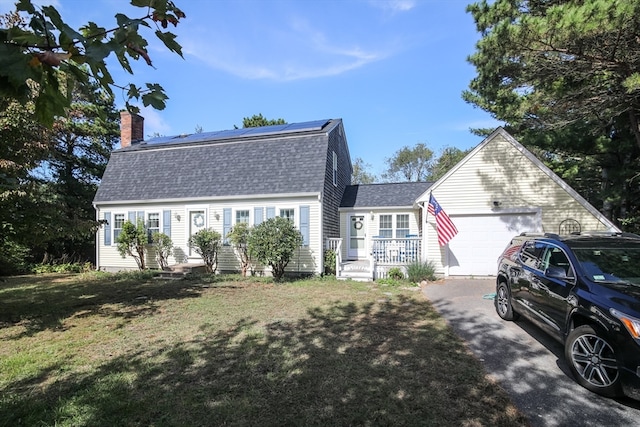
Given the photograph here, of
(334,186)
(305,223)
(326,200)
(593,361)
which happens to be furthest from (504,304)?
(334,186)

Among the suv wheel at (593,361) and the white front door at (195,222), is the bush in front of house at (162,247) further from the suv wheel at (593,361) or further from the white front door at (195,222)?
the suv wheel at (593,361)

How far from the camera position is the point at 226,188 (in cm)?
1399

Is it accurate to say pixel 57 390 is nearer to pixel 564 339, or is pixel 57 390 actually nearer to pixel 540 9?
pixel 564 339

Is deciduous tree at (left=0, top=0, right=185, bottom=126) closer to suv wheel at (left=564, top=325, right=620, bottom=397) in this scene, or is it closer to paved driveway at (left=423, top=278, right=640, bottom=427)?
paved driveway at (left=423, top=278, right=640, bottom=427)

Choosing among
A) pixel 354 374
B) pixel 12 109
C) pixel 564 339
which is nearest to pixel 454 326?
pixel 564 339

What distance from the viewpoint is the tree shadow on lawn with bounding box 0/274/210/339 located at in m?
7.23

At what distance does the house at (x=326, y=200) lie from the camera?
11.5 m

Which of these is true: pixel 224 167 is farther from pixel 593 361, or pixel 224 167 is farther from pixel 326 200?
pixel 593 361

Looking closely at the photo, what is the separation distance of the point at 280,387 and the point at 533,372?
10.3 ft

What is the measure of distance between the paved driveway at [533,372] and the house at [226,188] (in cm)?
693

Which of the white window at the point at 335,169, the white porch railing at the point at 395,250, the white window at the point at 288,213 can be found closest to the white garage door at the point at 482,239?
the white porch railing at the point at 395,250

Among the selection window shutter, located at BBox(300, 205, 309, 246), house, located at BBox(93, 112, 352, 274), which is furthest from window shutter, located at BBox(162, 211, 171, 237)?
window shutter, located at BBox(300, 205, 309, 246)

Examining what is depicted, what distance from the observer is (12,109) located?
6645mm

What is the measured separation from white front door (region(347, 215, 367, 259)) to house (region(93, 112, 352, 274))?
83 cm
